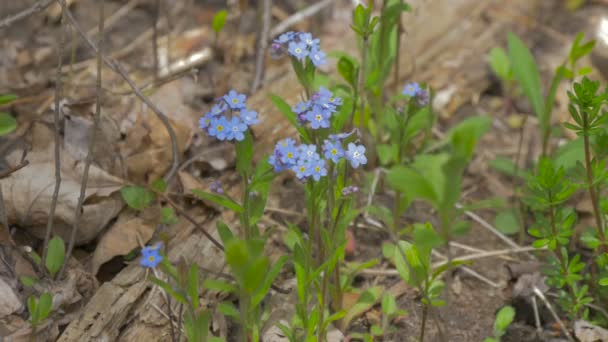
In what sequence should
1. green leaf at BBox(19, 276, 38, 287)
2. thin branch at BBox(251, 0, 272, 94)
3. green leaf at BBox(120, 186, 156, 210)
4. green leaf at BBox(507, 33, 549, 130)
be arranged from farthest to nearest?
thin branch at BBox(251, 0, 272, 94), green leaf at BBox(507, 33, 549, 130), green leaf at BBox(120, 186, 156, 210), green leaf at BBox(19, 276, 38, 287)

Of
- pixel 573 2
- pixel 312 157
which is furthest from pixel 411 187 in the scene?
pixel 573 2

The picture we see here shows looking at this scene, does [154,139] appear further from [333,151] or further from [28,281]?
[333,151]

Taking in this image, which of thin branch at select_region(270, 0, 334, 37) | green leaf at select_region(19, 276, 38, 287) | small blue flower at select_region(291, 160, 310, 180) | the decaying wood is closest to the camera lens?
small blue flower at select_region(291, 160, 310, 180)

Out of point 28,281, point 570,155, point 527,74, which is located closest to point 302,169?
point 28,281

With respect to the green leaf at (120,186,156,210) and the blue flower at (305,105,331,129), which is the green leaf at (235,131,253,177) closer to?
the blue flower at (305,105,331,129)

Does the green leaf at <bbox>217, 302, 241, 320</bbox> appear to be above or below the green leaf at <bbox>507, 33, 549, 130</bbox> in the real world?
below

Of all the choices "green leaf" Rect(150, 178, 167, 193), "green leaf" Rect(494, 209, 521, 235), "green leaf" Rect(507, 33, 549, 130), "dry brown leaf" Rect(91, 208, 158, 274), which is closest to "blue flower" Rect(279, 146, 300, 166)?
"green leaf" Rect(150, 178, 167, 193)

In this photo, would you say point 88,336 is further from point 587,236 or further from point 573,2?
point 573,2
